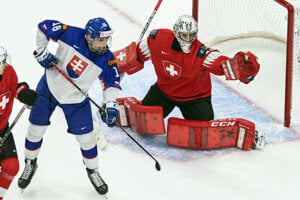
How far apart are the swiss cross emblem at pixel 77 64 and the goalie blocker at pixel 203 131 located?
848 millimetres

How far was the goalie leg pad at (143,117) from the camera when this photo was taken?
4.86 metres

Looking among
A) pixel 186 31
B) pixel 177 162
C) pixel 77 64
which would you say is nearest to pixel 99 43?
pixel 77 64

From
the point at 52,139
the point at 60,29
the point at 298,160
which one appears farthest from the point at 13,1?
the point at 298,160

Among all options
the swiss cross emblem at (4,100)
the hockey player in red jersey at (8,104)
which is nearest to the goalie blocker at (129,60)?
the hockey player in red jersey at (8,104)

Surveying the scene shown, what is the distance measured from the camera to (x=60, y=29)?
4.15 m

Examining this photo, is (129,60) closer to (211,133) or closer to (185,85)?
(185,85)

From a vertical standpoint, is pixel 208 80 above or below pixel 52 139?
above

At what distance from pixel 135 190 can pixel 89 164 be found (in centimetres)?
32

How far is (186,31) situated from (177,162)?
0.84 m

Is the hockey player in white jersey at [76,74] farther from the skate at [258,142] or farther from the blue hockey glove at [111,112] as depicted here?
the skate at [258,142]

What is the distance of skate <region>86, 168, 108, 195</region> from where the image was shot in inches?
172

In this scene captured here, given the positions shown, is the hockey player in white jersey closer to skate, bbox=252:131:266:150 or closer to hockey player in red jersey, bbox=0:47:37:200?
hockey player in red jersey, bbox=0:47:37:200

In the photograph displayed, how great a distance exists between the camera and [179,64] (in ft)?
15.5

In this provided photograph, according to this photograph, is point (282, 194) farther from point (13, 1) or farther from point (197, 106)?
point (13, 1)
